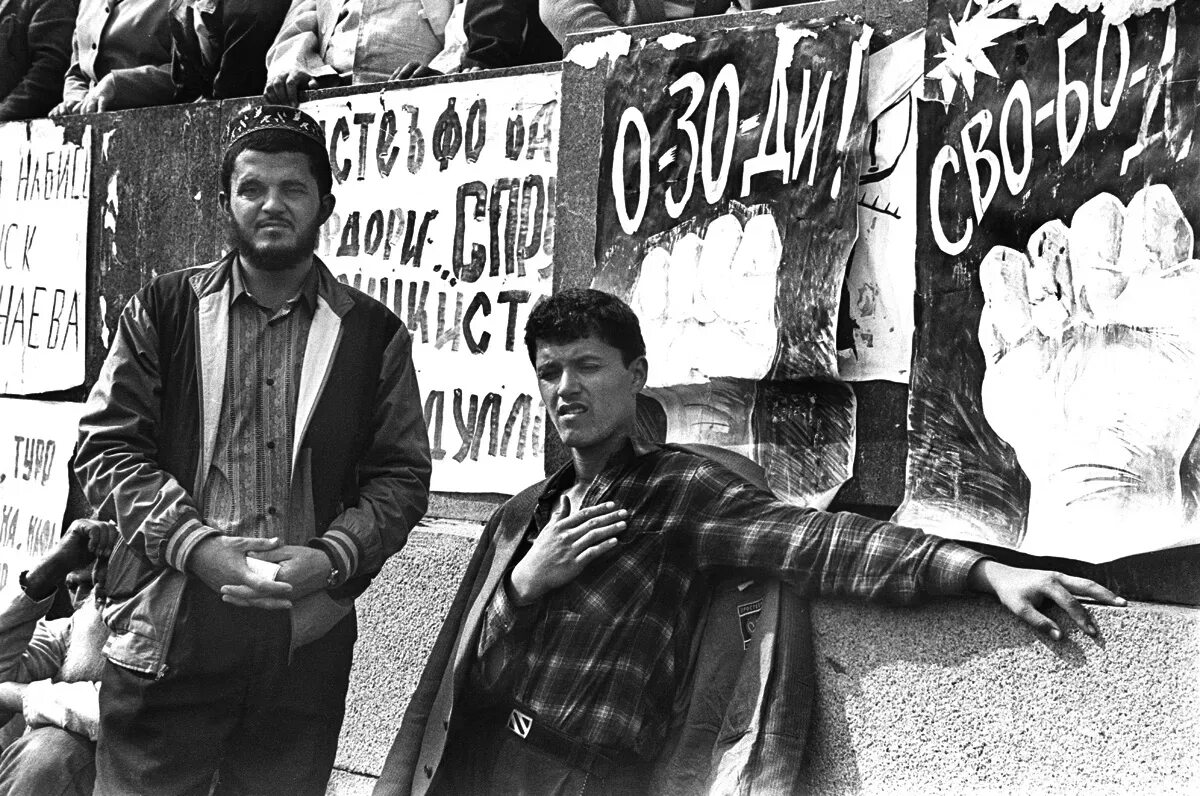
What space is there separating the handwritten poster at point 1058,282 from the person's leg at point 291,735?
1.57 meters

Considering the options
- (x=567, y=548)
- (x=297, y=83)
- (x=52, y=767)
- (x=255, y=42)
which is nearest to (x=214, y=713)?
(x=52, y=767)

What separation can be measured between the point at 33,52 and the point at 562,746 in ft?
17.9

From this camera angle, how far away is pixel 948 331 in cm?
393

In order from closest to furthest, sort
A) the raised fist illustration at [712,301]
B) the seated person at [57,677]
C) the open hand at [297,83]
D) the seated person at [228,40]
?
the seated person at [57,677], the raised fist illustration at [712,301], the open hand at [297,83], the seated person at [228,40]

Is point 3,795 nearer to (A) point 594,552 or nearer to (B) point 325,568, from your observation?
(B) point 325,568

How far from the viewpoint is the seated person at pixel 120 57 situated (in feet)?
22.2

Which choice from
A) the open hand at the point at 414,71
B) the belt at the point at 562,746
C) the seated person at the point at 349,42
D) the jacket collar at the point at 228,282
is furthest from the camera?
the seated person at the point at 349,42

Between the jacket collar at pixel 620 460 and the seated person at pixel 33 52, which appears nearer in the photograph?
the jacket collar at pixel 620 460

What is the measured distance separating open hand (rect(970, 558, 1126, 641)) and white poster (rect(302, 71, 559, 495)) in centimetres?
183

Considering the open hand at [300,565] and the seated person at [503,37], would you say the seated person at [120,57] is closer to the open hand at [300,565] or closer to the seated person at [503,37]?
the seated person at [503,37]

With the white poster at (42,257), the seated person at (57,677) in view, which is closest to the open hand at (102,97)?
the white poster at (42,257)

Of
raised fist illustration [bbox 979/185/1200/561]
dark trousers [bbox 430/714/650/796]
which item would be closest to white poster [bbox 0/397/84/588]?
dark trousers [bbox 430/714/650/796]

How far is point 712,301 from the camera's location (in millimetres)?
4391

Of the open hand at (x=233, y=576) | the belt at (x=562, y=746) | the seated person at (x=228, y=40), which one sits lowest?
the belt at (x=562, y=746)
